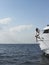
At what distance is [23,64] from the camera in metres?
37.2

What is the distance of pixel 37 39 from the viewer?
47.4m

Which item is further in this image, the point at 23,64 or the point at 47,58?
the point at 47,58

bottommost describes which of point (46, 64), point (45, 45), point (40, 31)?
point (46, 64)

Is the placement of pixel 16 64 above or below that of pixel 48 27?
below

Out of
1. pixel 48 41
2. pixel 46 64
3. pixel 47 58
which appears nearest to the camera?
pixel 46 64

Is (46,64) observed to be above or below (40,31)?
below

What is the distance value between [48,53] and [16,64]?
32.3 feet

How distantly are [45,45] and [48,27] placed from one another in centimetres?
408

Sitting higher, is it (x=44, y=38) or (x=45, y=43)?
(x=44, y=38)

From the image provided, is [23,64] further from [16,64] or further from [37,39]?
[37,39]

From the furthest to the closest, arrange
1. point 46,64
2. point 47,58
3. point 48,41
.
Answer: point 47,58, point 48,41, point 46,64

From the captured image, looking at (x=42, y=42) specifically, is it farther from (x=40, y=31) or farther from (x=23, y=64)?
(x=23, y=64)

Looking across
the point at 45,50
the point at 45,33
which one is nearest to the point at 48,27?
the point at 45,33

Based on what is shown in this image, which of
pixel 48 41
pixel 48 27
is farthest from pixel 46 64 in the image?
pixel 48 27
